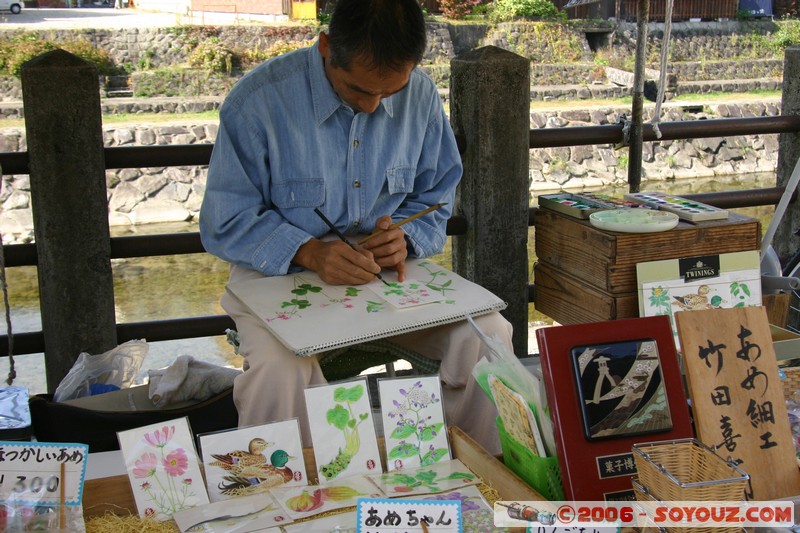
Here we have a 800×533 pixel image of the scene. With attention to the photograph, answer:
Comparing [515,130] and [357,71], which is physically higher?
[357,71]

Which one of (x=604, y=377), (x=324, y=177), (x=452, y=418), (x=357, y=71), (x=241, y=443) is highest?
(x=357, y=71)

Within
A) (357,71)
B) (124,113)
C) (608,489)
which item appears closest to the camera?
(608,489)

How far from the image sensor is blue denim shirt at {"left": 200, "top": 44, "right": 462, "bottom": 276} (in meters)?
2.13

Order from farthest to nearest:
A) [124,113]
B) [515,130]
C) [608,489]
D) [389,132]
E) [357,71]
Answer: [124,113], [515,130], [389,132], [357,71], [608,489]

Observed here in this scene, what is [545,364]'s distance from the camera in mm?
1554

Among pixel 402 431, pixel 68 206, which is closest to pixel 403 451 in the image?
pixel 402 431

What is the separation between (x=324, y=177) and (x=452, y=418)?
669 mm

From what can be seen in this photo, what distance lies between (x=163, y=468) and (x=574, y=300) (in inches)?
55.0

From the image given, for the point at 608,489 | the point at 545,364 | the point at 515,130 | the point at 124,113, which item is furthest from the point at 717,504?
the point at 124,113

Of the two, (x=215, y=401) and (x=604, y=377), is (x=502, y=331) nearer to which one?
(x=604, y=377)

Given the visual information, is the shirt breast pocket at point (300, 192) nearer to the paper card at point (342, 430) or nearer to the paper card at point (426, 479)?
the paper card at point (342, 430)

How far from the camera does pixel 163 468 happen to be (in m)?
1.58

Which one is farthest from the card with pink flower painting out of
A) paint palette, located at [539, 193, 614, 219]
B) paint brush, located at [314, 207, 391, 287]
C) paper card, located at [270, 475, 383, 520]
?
paint palette, located at [539, 193, 614, 219]

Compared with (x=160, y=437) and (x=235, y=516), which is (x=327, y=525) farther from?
(x=160, y=437)
